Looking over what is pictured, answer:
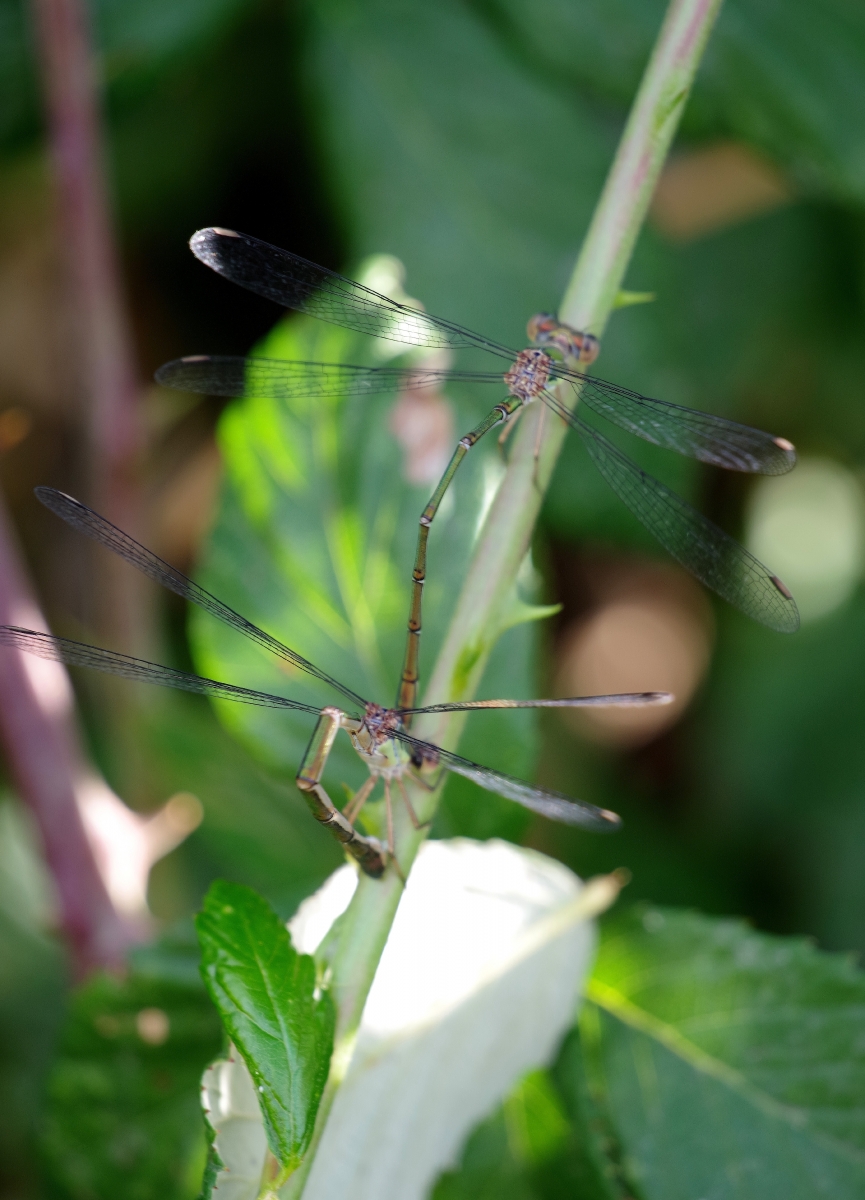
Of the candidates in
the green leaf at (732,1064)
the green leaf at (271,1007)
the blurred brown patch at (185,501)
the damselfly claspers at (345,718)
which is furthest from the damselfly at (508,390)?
the blurred brown patch at (185,501)

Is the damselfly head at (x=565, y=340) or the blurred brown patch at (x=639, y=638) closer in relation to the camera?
the damselfly head at (x=565, y=340)

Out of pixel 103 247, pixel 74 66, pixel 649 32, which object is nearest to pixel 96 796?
pixel 103 247

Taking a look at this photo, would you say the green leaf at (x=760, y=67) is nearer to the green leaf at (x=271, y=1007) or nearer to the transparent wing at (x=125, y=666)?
the transparent wing at (x=125, y=666)

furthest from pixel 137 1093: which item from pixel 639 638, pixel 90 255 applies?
pixel 639 638

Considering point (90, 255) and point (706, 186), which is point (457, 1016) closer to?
point (90, 255)

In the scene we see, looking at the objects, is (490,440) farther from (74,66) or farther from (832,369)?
(832,369)

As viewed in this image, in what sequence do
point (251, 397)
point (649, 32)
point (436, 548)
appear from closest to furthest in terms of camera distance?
point (436, 548) < point (251, 397) < point (649, 32)
